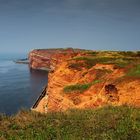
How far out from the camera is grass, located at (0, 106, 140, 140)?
40.7 feet

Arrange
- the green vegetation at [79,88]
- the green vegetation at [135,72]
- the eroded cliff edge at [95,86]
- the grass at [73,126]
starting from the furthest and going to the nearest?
the green vegetation at [79,88] < the green vegetation at [135,72] < the eroded cliff edge at [95,86] < the grass at [73,126]

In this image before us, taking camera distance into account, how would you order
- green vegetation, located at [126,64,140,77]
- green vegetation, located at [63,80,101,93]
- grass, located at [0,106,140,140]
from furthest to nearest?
green vegetation, located at [63,80,101,93] → green vegetation, located at [126,64,140,77] → grass, located at [0,106,140,140]

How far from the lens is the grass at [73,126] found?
12391 millimetres

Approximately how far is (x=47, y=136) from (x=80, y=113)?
4.02 meters

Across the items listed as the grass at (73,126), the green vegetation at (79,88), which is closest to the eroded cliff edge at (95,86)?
the green vegetation at (79,88)

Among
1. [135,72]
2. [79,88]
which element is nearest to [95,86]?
[79,88]

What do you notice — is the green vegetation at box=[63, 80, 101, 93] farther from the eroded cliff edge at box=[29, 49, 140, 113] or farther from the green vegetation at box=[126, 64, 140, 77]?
the green vegetation at box=[126, 64, 140, 77]

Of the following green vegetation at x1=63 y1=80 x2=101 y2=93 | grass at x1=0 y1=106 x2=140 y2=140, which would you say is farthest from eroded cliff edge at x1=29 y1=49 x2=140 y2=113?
grass at x1=0 y1=106 x2=140 y2=140

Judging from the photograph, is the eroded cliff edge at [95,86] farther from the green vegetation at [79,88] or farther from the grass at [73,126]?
the grass at [73,126]

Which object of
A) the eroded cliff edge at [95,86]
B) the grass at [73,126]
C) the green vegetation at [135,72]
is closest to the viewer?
the grass at [73,126]

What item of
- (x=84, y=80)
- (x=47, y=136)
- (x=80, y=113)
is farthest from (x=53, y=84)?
(x=47, y=136)

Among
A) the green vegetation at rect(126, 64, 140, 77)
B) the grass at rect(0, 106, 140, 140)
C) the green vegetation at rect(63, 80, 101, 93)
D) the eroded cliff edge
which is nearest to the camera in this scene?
the grass at rect(0, 106, 140, 140)

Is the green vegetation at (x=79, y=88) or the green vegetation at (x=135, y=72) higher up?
the green vegetation at (x=135, y=72)

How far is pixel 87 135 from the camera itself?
12.5 m
